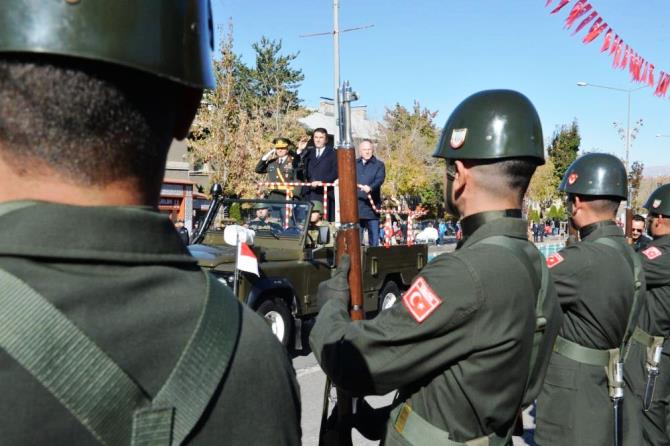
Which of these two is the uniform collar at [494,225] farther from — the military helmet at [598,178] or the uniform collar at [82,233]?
the military helmet at [598,178]

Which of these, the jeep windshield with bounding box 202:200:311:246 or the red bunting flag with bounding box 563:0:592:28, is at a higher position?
the red bunting flag with bounding box 563:0:592:28

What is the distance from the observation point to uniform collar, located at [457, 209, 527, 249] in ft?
7.57

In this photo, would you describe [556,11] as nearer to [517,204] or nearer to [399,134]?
[517,204]

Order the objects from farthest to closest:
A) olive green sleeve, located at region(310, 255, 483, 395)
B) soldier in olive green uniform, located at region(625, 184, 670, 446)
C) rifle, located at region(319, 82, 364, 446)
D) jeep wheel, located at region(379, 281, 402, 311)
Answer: jeep wheel, located at region(379, 281, 402, 311) → soldier in olive green uniform, located at region(625, 184, 670, 446) → rifle, located at region(319, 82, 364, 446) → olive green sleeve, located at region(310, 255, 483, 395)

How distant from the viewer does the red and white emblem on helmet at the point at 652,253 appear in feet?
15.8

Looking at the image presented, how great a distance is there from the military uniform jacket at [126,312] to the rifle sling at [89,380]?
0.01 metres

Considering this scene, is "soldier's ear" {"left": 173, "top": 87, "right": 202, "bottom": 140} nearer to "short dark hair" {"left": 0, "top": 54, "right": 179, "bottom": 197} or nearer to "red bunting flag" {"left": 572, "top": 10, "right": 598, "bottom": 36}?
"short dark hair" {"left": 0, "top": 54, "right": 179, "bottom": 197}

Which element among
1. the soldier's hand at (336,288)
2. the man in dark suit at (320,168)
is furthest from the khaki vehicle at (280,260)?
the soldier's hand at (336,288)

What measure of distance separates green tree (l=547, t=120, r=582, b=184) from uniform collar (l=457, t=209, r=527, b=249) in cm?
4334

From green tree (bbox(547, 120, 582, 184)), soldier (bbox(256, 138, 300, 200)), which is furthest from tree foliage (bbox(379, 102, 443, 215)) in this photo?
soldier (bbox(256, 138, 300, 200))

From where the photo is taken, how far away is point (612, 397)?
328 cm

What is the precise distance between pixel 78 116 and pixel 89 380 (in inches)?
14.2

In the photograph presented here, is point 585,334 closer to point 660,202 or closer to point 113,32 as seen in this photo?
point 660,202

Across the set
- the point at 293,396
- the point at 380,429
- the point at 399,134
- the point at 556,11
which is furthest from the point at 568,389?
the point at 399,134
